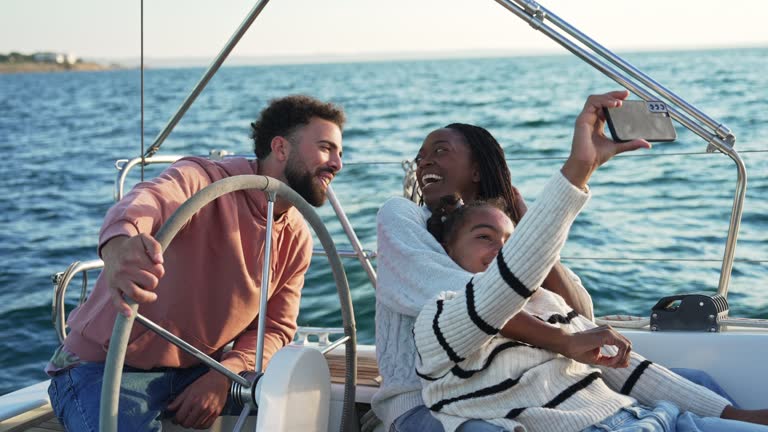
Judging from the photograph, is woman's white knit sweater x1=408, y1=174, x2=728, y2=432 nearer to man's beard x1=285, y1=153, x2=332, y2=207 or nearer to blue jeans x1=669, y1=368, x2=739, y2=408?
blue jeans x1=669, y1=368, x2=739, y2=408

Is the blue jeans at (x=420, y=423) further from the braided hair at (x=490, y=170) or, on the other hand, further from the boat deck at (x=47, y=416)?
the braided hair at (x=490, y=170)

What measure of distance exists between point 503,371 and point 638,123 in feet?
1.47

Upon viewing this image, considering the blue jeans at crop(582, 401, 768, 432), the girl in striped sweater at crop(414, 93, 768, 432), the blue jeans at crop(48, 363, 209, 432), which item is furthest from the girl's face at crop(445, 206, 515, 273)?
the blue jeans at crop(48, 363, 209, 432)

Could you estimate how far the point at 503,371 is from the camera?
1.51m

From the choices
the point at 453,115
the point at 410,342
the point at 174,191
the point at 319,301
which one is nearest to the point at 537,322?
the point at 410,342

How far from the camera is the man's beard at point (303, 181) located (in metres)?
1.94

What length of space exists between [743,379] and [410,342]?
2.35 feet

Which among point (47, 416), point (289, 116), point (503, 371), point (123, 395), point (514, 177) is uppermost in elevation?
point (289, 116)

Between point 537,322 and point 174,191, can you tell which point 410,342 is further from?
point 174,191

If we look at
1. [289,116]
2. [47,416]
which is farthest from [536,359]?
[47,416]

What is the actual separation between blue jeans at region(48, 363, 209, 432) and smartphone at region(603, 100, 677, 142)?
975 millimetres

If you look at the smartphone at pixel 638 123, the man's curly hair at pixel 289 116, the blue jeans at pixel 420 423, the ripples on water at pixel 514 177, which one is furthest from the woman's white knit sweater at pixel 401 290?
the ripples on water at pixel 514 177

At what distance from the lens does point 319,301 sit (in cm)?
507

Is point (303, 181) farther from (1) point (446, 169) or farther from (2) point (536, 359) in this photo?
(2) point (536, 359)
